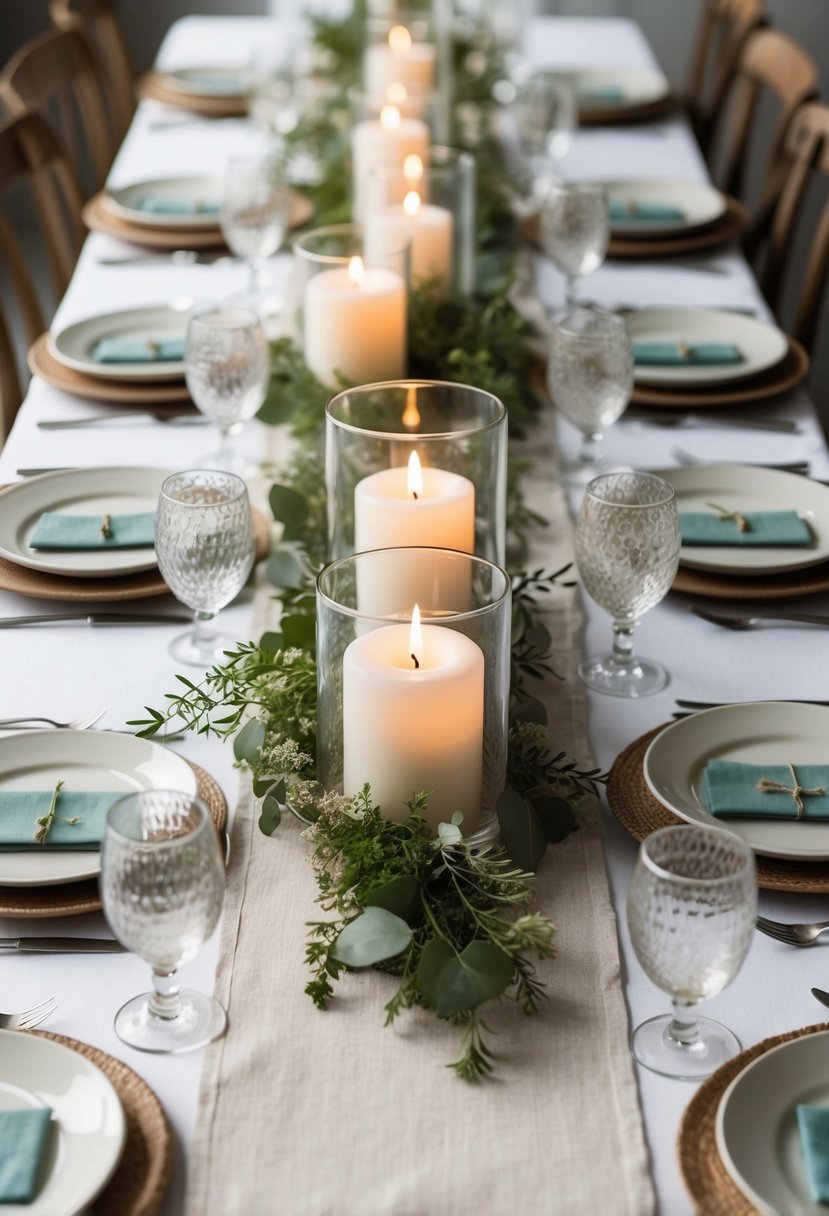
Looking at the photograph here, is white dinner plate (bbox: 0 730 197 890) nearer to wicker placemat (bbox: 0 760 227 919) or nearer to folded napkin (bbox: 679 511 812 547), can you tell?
wicker placemat (bbox: 0 760 227 919)

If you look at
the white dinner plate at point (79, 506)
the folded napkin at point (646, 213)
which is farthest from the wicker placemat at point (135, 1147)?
the folded napkin at point (646, 213)

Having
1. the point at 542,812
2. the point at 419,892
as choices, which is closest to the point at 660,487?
the point at 542,812

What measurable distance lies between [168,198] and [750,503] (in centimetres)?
138

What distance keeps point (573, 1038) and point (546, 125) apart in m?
2.14

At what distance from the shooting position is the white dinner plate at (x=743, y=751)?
111 centimetres

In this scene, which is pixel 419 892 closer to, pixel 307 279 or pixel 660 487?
pixel 660 487

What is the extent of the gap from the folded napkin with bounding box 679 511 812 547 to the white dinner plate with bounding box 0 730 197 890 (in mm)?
645

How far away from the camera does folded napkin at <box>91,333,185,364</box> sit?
6.41 ft

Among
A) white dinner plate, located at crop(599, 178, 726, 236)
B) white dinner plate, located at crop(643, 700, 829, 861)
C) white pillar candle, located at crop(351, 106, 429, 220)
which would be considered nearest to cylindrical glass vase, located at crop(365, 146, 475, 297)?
white pillar candle, located at crop(351, 106, 429, 220)

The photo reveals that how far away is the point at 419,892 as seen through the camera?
0.99m

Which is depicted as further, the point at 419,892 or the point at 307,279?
the point at 307,279

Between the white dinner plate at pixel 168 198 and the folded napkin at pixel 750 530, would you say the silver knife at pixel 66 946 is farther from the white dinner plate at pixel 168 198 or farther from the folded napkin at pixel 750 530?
the white dinner plate at pixel 168 198

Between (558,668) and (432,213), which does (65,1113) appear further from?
(432,213)

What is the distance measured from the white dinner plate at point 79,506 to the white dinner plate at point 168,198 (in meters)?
0.96
